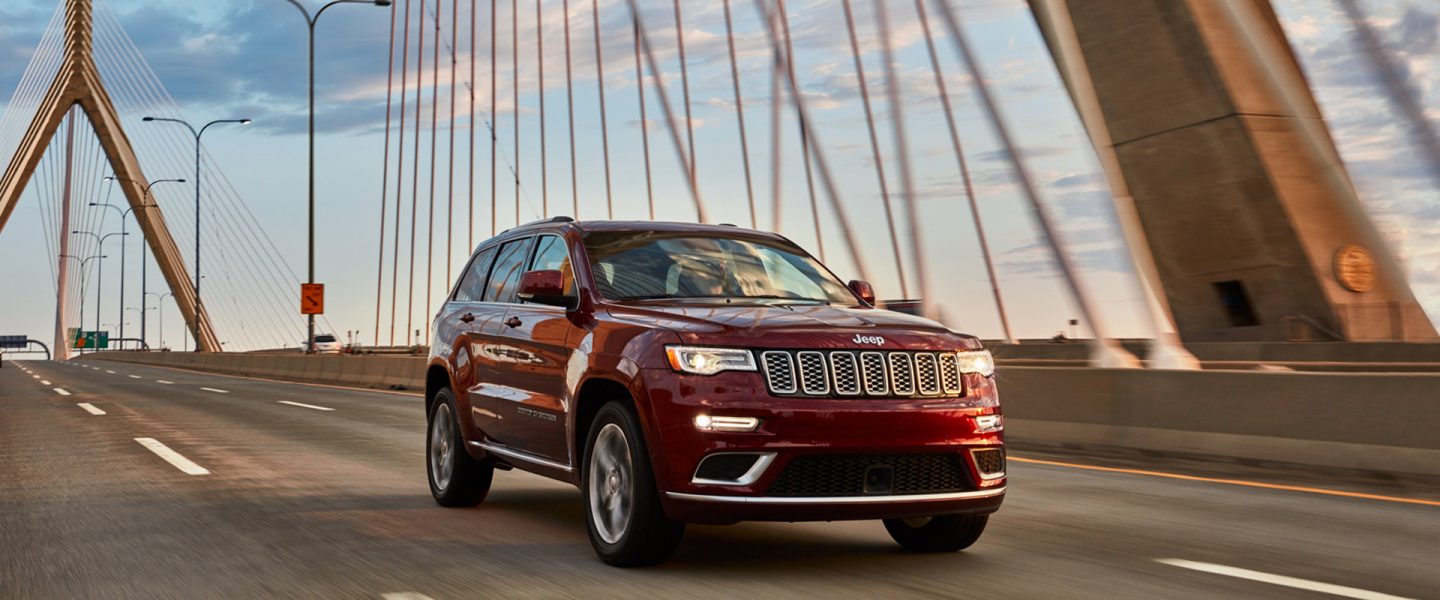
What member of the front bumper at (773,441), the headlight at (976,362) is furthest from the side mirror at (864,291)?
the front bumper at (773,441)

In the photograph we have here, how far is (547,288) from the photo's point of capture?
22.4 ft

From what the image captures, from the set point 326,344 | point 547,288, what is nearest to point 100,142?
point 326,344

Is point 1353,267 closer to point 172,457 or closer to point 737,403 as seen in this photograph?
point 172,457

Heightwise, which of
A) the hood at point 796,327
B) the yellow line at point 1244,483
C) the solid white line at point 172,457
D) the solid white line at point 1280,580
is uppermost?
the hood at point 796,327

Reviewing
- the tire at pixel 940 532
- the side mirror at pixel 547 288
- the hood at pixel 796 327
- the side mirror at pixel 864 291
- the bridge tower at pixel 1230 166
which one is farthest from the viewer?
the bridge tower at pixel 1230 166

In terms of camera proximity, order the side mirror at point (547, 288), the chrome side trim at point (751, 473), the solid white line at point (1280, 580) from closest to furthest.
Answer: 1. the solid white line at point (1280, 580)
2. the chrome side trim at point (751, 473)
3. the side mirror at point (547, 288)

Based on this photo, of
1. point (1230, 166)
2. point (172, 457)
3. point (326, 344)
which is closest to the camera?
point (172, 457)

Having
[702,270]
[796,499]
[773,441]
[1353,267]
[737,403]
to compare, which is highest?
[1353,267]

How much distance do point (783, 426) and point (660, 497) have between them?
636 mm

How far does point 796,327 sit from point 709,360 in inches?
15.8

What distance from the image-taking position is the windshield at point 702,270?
23.3 feet

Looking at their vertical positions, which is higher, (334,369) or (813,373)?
(813,373)

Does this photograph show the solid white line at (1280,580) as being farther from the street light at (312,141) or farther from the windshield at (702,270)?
the street light at (312,141)

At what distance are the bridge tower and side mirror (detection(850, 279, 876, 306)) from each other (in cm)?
1225
